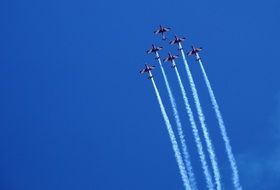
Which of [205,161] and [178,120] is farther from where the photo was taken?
[178,120]

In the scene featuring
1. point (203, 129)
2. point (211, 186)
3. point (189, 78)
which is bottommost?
point (211, 186)

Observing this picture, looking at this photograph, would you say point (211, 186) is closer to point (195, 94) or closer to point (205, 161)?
point (205, 161)

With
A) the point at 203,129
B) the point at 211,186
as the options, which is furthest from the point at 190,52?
the point at 211,186

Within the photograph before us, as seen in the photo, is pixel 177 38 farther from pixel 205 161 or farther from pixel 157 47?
pixel 205 161

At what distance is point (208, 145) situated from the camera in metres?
51.2

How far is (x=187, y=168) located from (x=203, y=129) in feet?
7.84

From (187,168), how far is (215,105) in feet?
16.5

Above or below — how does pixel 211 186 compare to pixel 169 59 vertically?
below

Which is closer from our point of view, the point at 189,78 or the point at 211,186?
the point at 211,186

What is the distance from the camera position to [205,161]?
50.8 metres

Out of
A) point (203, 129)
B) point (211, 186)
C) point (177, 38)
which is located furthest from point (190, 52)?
point (211, 186)

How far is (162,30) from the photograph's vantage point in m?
53.7

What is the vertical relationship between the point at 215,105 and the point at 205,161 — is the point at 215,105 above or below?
above

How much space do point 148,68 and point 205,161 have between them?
651 centimetres
